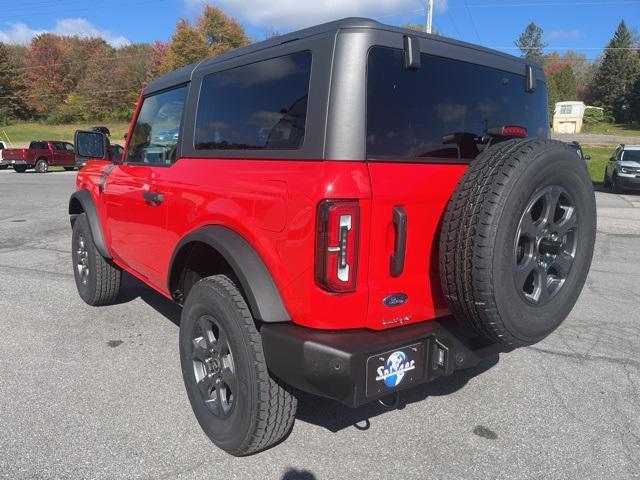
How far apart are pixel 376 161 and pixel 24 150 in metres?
28.3

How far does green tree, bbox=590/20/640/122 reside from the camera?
81312 millimetres

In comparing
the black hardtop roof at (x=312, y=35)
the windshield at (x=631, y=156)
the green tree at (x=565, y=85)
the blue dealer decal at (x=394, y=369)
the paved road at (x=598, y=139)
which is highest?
the green tree at (x=565, y=85)

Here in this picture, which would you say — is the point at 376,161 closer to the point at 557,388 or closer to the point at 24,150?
the point at 557,388

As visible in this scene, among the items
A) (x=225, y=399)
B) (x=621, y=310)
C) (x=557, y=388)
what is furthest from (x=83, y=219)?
(x=621, y=310)

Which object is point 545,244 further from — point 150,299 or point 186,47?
point 186,47

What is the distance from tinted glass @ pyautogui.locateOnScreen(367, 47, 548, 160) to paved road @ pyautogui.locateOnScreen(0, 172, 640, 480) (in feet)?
4.94

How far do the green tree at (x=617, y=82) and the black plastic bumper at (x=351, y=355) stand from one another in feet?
303

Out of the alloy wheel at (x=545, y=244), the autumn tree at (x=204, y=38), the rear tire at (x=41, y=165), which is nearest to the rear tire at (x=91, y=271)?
the alloy wheel at (x=545, y=244)

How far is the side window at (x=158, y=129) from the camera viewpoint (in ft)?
10.7

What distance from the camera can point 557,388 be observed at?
330 centimetres

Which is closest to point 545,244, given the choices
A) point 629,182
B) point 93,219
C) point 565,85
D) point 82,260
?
point 93,219

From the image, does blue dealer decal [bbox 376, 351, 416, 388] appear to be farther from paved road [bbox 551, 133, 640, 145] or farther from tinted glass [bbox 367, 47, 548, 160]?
paved road [bbox 551, 133, 640, 145]

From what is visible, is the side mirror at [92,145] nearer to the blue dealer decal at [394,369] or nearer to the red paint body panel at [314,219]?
the red paint body panel at [314,219]

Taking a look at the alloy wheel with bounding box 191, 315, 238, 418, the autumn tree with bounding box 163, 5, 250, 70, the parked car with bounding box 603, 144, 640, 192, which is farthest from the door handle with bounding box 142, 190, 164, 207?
the autumn tree with bounding box 163, 5, 250, 70
